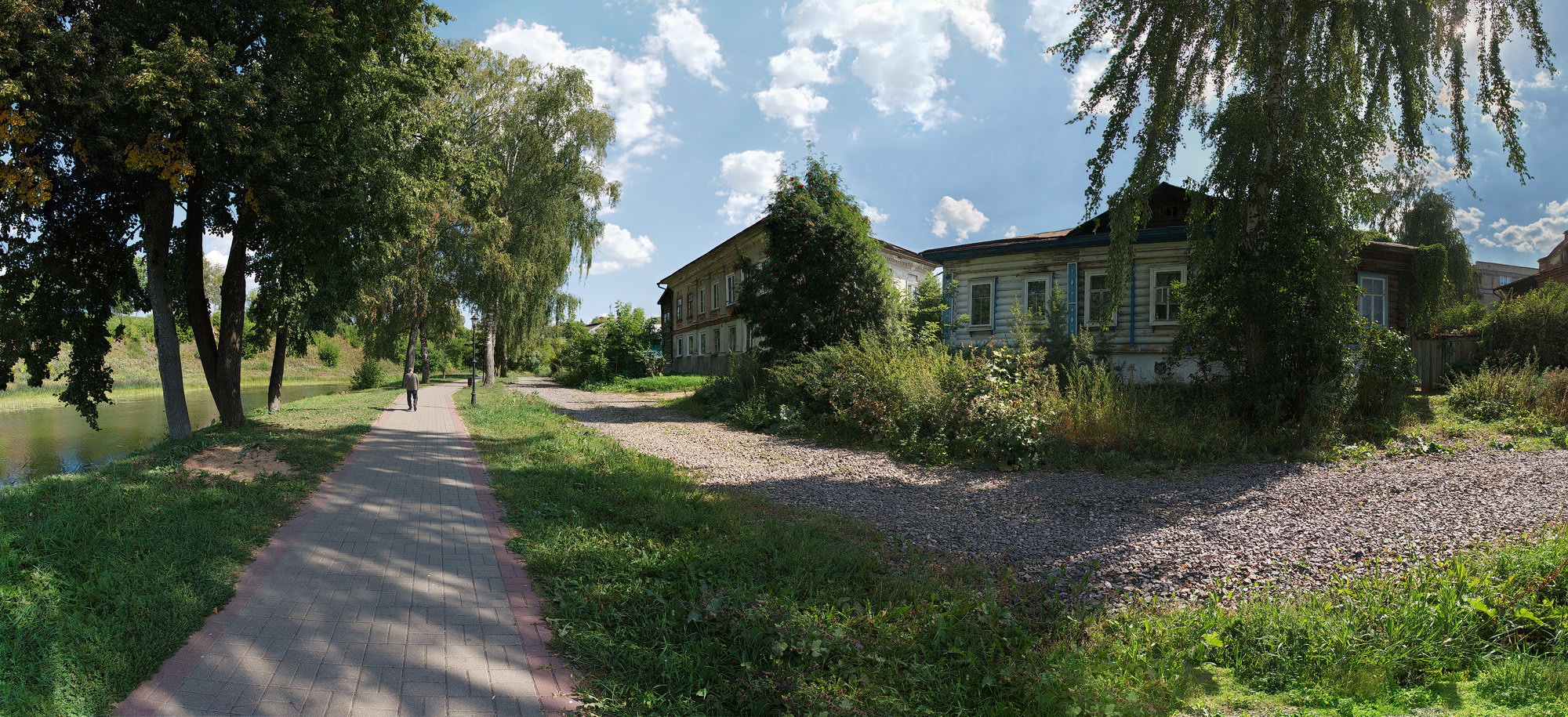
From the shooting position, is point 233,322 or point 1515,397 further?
point 233,322

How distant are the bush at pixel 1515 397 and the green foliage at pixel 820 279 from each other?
1040 cm

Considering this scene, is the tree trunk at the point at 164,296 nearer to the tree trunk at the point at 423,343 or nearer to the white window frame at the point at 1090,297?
the tree trunk at the point at 423,343

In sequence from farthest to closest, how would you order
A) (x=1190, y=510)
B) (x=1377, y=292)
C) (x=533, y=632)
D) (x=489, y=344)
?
(x=489, y=344), (x=1377, y=292), (x=1190, y=510), (x=533, y=632)

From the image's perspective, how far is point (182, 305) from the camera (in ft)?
44.7

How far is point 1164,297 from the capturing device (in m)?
18.3

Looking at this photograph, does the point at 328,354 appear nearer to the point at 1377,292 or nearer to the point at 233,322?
the point at 233,322

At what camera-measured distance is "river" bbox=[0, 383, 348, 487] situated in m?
13.6

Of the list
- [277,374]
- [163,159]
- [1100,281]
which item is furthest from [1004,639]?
[277,374]

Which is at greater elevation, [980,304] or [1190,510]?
[980,304]

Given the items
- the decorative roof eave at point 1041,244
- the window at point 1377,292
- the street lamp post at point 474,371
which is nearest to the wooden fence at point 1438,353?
the window at point 1377,292

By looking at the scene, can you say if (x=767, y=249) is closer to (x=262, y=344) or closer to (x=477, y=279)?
(x=262, y=344)

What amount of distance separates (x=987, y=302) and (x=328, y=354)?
250 ft

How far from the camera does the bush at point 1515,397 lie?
10961 mm

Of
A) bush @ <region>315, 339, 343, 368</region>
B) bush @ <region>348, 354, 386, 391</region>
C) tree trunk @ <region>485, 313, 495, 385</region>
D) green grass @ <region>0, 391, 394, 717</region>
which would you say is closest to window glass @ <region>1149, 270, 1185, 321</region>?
green grass @ <region>0, 391, 394, 717</region>
